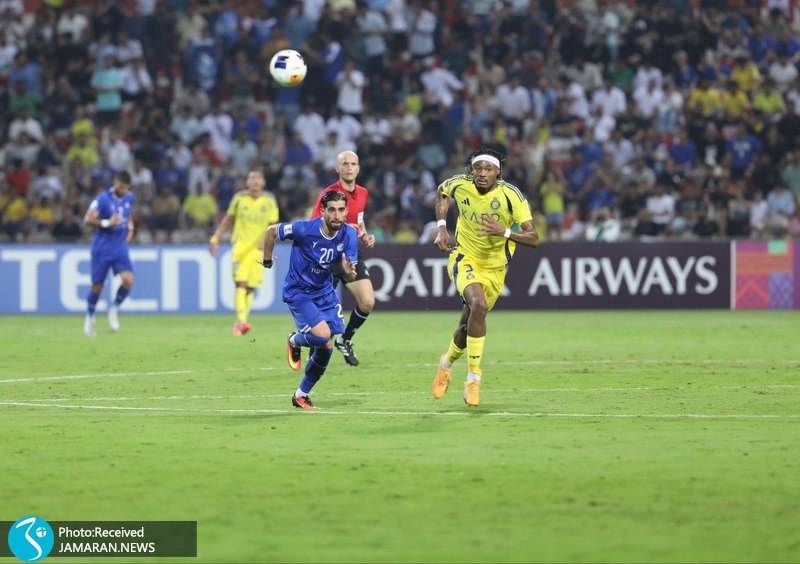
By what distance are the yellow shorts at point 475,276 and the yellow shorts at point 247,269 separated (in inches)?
369

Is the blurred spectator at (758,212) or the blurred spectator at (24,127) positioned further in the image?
the blurred spectator at (758,212)

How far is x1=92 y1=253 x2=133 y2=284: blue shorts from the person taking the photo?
23.6 m

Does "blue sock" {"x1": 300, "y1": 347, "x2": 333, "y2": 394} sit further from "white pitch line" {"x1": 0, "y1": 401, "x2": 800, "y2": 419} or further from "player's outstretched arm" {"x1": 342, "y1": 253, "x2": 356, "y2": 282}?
"player's outstretched arm" {"x1": 342, "y1": 253, "x2": 356, "y2": 282}

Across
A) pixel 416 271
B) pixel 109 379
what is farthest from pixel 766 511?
pixel 416 271

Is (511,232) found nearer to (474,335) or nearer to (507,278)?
(474,335)

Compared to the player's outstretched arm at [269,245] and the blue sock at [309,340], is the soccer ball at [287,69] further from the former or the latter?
the blue sock at [309,340]

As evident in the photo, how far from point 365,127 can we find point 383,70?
1.93 meters

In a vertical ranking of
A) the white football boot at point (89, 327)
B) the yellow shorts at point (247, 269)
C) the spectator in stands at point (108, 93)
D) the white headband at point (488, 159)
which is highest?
the spectator in stands at point (108, 93)

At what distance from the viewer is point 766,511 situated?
27.8ft

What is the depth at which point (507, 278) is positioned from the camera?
28938mm

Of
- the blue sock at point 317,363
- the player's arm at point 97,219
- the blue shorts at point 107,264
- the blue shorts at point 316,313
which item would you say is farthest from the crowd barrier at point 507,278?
the blue sock at point 317,363

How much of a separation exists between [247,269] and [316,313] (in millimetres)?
9954

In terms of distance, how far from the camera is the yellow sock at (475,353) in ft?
44.0

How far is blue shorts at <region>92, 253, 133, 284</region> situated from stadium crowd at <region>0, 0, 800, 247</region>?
457cm
